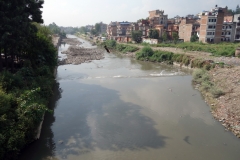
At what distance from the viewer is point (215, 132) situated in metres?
10.1

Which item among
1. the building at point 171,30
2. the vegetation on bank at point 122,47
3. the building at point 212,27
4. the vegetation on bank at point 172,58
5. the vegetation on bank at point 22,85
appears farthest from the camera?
the building at point 171,30

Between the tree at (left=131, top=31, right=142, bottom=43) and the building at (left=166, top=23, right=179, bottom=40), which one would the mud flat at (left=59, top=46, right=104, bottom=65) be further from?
the building at (left=166, top=23, right=179, bottom=40)

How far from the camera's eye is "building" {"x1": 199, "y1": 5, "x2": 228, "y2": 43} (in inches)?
1426

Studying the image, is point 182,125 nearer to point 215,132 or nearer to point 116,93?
point 215,132

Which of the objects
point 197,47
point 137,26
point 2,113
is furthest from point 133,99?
point 137,26

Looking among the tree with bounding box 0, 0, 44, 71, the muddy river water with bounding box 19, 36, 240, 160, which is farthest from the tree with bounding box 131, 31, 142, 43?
the tree with bounding box 0, 0, 44, 71

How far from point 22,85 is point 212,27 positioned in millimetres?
34899

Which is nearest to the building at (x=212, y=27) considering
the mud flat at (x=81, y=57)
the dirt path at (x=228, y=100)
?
the mud flat at (x=81, y=57)

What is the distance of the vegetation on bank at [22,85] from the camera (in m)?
7.55

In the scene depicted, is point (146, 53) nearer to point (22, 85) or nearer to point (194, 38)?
point (194, 38)

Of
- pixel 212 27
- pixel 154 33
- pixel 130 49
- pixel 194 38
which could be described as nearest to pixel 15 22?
pixel 130 49

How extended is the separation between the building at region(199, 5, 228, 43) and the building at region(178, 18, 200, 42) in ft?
8.45

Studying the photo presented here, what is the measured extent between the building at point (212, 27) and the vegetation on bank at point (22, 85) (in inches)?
1129

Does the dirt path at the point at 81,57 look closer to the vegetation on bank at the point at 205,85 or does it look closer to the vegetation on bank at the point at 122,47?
the vegetation on bank at the point at 122,47
